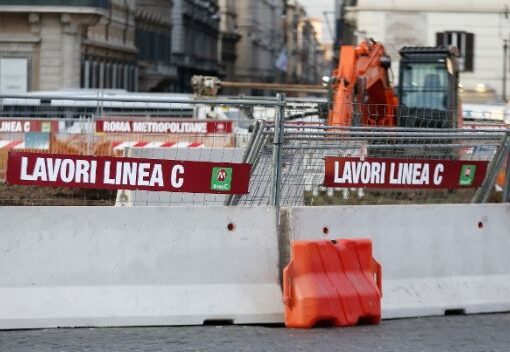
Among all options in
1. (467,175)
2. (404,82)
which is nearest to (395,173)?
(467,175)

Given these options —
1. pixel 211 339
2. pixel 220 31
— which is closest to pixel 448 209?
pixel 211 339

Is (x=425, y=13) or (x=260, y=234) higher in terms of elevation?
(x=425, y=13)

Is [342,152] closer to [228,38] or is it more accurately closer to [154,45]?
[154,45]

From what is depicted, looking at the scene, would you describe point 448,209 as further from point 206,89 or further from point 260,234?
point 206,89

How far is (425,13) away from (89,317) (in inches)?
1758

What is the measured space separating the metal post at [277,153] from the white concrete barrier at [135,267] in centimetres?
37

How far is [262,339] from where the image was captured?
10.5m

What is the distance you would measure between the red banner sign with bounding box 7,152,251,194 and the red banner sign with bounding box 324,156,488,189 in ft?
4.01

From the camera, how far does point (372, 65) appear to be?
30281 mm

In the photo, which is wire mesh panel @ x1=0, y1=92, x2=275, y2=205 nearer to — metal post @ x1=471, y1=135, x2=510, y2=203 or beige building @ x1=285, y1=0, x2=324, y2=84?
metal post @ x1=471, y1=135, x2=510, y2=203

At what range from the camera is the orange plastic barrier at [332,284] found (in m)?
11.0

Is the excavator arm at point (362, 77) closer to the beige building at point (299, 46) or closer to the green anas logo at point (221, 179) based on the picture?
the green anas logo at point (221, 179)

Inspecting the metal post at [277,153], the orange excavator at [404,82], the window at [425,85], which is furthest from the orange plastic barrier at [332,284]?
the window at [425,85]

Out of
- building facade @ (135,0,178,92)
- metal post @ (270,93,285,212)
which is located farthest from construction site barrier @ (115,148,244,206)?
building facade @ (135,0,178,92)
